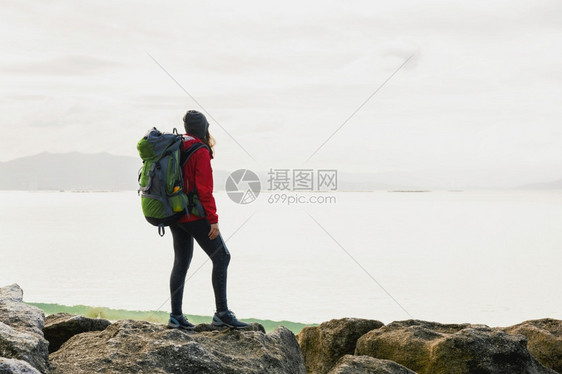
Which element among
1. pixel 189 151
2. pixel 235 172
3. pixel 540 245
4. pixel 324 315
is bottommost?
pixel 324 315

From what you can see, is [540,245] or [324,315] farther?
[540,245]

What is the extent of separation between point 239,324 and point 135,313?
1927 centimetres

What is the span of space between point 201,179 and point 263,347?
215cm

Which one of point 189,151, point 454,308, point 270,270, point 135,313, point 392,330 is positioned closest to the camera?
point 189,151

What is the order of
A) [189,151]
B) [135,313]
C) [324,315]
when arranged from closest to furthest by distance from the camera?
1. [189,151]
2. [135,313]
3. [324,315]

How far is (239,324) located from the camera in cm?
777

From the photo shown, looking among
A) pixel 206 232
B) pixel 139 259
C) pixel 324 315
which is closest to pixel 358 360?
pixel 206 232

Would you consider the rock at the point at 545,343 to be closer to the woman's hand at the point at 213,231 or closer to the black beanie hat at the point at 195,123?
the woman's hand at the point at 213,231

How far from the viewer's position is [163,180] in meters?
7.38

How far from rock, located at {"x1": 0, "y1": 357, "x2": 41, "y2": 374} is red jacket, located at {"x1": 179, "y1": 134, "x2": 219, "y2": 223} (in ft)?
8.94

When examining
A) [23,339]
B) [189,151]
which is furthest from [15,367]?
[189,151]

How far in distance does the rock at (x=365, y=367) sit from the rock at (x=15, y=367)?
3196 mm

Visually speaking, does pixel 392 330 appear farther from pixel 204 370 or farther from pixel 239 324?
pixel 204 370

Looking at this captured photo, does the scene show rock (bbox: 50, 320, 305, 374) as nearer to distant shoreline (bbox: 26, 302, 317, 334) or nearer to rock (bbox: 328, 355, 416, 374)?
rock (bbox: 328, 355, 416, 374)
